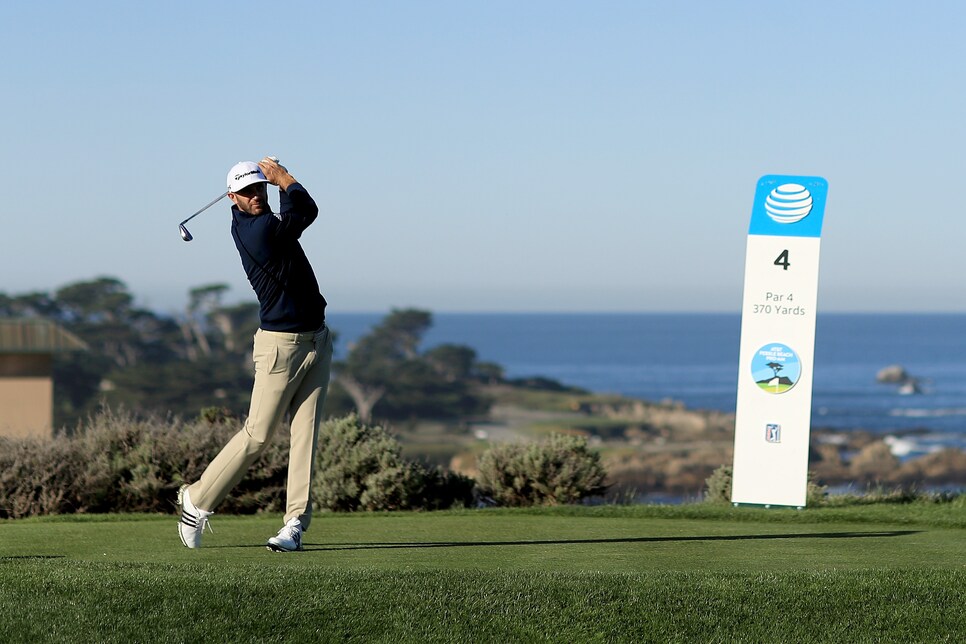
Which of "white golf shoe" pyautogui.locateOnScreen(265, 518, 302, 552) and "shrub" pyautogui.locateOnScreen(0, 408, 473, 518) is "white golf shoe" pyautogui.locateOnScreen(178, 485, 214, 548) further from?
"shrub" pyautogui.locateOnScreen(0, 408, 473, 518)

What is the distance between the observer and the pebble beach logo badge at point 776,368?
35.7 feet

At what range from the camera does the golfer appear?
288 inches

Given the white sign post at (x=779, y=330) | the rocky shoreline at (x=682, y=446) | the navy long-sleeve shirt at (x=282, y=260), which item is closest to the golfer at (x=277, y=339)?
the navy long-sleeve shirt at (x=282, y=260)

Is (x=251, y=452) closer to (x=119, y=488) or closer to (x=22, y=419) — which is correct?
(x=119, y=488)

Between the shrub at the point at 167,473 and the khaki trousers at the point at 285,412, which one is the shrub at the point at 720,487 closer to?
the shrub at the point at 167,473

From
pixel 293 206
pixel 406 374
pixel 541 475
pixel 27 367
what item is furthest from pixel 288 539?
pixel 406 374

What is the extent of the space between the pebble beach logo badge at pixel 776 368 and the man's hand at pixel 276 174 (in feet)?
16.0

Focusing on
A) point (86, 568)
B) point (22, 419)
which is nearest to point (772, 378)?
point (86, 568)

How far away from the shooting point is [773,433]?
11.0 metres

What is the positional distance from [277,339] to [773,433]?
16.6 ft

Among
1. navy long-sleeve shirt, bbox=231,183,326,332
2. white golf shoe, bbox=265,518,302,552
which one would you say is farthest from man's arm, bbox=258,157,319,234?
white golf shoe, bbox=265,518,302,552

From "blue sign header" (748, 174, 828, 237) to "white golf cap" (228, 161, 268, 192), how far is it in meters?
4.86

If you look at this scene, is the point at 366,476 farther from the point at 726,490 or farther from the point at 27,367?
the point at 27,367

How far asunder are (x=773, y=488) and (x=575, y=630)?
5.08 meters
